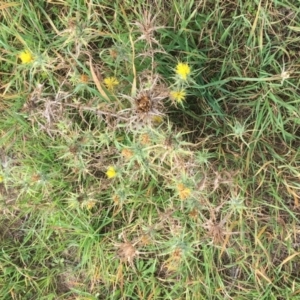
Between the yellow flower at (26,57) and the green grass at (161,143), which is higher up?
the yellow flower at (26,57)

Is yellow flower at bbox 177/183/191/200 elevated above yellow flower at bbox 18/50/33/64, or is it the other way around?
yellow flower at bbox 18/50/33/64

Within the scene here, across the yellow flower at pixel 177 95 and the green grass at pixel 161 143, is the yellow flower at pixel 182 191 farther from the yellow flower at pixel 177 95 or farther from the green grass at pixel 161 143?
the yellow flower at pixel 177 95

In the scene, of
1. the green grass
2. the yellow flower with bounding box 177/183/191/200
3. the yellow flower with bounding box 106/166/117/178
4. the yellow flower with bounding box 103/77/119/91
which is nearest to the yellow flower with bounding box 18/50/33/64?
the green grass

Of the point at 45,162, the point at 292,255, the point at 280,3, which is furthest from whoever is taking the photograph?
the point at 45,162

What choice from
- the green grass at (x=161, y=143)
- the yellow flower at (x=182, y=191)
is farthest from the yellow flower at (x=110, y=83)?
the yellow flower at (x=182, y=191)

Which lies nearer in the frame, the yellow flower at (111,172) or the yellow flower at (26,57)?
the yellow flower at (26,57)

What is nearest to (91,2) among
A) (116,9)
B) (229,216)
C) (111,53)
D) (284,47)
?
(116,9)

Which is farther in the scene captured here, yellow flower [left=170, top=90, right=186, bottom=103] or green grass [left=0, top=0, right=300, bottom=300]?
green grass [left=0, top=0, right=300, bottom=300]

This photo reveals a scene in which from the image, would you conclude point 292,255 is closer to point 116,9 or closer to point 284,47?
point 284,47

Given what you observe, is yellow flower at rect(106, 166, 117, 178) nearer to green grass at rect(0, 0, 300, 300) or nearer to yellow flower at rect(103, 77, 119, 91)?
green grass at rect(0, 0, 300, 300)
